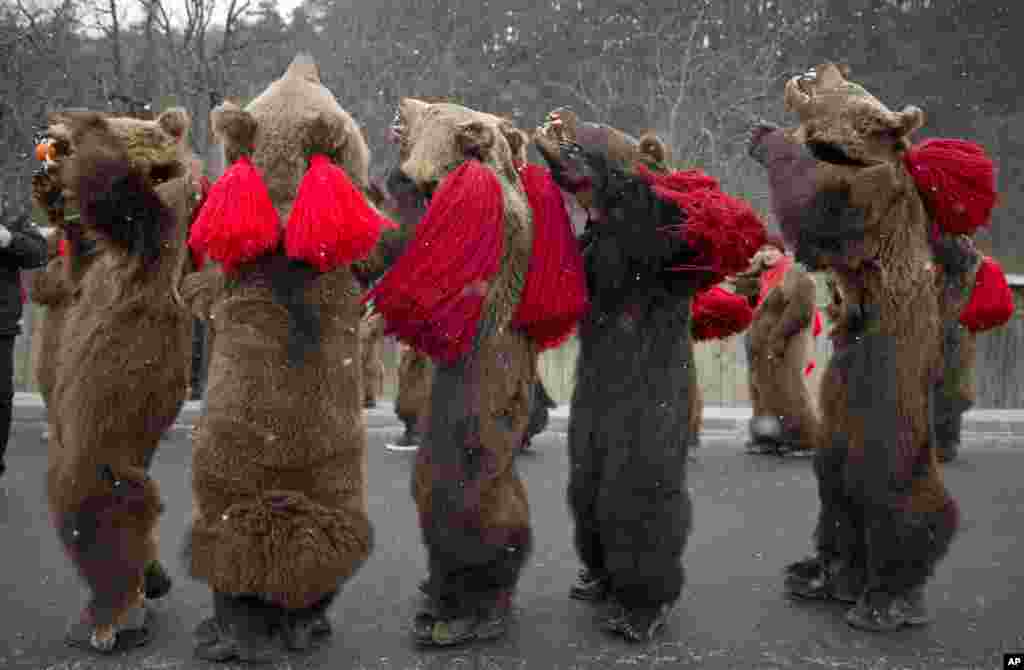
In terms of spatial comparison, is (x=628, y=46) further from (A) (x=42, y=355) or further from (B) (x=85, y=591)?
(B) (x=85, y=591)

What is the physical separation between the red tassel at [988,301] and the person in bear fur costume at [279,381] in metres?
4.82

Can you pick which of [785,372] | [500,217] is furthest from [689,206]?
[785,372]

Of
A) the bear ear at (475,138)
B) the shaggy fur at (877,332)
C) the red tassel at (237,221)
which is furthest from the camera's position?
the shaggy fur at (877,332)

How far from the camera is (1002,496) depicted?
20.7ft

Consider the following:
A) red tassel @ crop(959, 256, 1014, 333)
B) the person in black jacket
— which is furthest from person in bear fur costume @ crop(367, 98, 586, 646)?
red tassel @ crop(959, 256, 1014, 333)

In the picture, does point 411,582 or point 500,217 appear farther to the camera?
point 411,582

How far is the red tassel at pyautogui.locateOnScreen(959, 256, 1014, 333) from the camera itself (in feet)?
20.8

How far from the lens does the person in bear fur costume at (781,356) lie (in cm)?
734

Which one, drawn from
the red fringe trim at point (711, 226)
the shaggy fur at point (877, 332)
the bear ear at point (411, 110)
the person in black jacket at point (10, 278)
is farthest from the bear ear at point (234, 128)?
A: the person in black jacket at point (10, 278)

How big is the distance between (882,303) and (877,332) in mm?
111

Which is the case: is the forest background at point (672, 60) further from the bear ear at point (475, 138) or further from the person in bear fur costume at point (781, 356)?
the bear ear at point (475, 138)

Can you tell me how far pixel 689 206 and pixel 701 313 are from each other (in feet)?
2.35

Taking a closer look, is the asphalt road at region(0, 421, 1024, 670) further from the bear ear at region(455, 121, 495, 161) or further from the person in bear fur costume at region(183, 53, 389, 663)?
the bear ear at region(455, 121, 495, 161)

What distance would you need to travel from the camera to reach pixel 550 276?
10.9 ft
